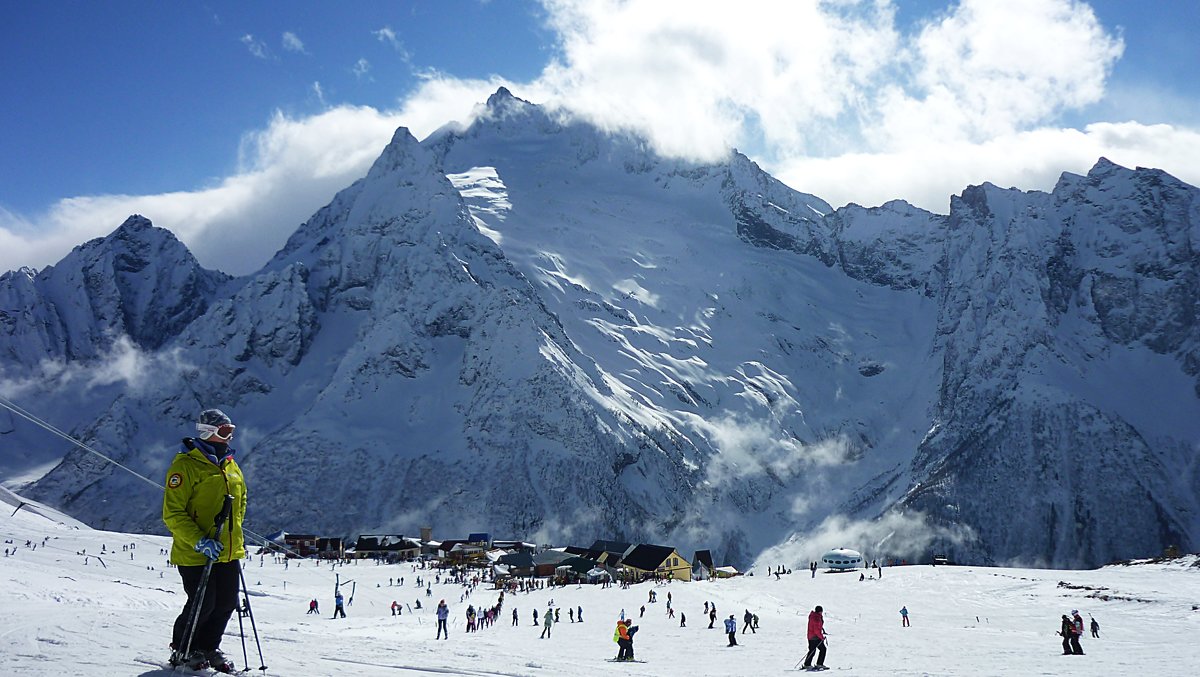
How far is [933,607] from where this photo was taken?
50.1 m

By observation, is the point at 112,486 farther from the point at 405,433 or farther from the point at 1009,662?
the point at 1009,662

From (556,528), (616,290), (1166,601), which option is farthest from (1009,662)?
(616,290)

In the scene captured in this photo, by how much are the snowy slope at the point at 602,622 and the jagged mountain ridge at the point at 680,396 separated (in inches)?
1961

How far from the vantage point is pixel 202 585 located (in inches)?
372

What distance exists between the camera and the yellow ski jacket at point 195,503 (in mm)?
9414

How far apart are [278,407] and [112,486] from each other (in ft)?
107

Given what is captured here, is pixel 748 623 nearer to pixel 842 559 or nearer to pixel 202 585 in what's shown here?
pixel 202 585

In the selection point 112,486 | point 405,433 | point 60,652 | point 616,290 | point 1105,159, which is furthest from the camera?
point 616,290

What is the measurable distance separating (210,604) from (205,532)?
86 centimetres

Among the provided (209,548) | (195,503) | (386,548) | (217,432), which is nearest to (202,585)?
(209,548)

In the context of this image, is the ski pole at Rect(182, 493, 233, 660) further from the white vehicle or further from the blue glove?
the white vehicle

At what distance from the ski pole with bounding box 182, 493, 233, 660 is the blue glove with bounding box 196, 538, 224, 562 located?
137 millimetres

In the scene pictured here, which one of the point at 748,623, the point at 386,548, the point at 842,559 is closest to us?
the point at 748,623

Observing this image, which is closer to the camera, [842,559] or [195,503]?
[195,503]
